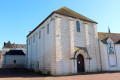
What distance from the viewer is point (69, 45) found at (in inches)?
580

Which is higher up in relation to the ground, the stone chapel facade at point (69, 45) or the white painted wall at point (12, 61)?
the stone chapel facade at point (69, 45)

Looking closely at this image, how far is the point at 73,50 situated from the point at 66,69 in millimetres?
2869

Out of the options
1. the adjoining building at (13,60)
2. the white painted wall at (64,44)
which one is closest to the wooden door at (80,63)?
the white painted wall at (64,44)

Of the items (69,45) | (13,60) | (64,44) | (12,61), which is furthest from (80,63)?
(12,61)

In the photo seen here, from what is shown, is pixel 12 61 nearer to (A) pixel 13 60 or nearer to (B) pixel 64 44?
(A) pixel 13 60

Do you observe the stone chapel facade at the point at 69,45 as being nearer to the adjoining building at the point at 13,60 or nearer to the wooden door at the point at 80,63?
the wooden door at the point at 80,63

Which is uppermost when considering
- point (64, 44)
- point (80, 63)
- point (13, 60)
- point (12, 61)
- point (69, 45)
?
point (64, 44)

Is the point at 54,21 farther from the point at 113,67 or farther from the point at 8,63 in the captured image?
the point at 8,63

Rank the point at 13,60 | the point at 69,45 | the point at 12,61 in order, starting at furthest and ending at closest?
the point at 13,60 < the point at 12,61 < the point at 69,45

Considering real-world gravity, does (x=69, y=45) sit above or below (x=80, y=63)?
above

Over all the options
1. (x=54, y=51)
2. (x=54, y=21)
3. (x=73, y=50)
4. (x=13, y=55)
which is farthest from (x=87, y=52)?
(x=13, y=55)

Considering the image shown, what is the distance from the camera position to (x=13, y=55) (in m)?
33.2

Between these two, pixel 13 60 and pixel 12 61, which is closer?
pixel 12 61

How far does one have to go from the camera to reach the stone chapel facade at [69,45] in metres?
13.7
